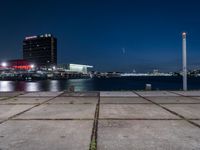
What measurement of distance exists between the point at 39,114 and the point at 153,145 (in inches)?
201

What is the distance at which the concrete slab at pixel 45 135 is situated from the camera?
15.2 ft

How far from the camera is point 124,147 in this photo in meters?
4.55

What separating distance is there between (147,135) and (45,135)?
2713 mm

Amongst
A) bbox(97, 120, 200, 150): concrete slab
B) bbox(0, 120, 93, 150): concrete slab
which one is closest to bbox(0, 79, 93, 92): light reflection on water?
bbox(0, 120, 93, 150): concrete slab

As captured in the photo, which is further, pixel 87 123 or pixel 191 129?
pixel 87 123

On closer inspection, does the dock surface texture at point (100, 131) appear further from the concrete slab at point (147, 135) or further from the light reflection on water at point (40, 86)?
the light reflection on water at point (40, 86)

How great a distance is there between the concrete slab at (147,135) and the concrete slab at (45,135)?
50 cm

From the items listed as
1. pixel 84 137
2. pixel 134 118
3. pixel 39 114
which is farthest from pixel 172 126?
pixel 39 114

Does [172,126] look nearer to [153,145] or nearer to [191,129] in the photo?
[191,129]

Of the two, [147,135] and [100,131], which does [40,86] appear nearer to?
[100,131]

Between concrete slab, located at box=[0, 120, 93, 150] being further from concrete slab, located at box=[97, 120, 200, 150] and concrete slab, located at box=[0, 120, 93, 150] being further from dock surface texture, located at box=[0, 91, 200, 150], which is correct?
concrete slab, located at box=[97, 120, 200, 150]

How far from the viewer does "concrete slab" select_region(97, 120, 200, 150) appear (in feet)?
15.1

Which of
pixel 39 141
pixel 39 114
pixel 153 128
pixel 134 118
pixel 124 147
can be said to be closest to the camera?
pixel 124 147

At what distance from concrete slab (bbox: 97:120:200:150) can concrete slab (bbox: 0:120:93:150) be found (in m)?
0.50
